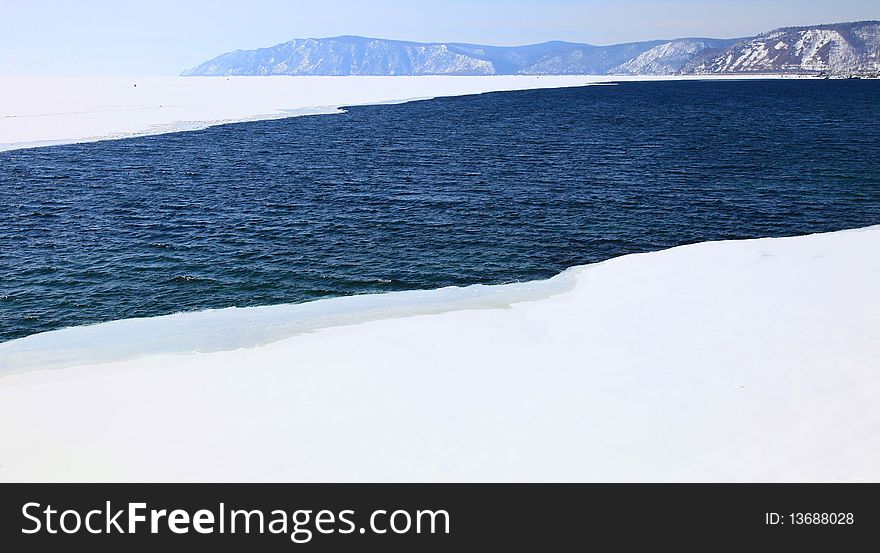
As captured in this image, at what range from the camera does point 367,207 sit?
39781 millimetres

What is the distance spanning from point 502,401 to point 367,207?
26297mm

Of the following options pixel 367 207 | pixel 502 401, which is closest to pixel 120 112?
pixel 367 207

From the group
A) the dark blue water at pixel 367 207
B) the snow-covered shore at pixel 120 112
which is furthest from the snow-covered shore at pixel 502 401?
the snow-covered shore at pixel 120 112

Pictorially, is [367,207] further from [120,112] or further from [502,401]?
[120,112]

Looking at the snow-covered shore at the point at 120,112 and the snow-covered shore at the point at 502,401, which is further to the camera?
the snow-covered shore at the point at 120,112

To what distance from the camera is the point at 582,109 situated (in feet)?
384

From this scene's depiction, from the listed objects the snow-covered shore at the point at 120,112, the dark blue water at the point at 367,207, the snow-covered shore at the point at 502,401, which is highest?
the snow-covered shore at the point at 120,112

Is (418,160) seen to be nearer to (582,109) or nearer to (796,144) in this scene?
(796,144)

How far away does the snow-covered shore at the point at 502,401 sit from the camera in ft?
41.2

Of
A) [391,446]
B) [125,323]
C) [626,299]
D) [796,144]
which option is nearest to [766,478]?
[391,446]

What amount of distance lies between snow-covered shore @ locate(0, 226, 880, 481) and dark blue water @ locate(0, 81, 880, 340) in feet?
23.7

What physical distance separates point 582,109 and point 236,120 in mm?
58689

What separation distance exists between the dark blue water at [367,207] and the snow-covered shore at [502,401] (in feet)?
23.7

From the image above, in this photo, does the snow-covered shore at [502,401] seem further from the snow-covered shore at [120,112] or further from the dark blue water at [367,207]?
the snow-covered shore at [120,112]
